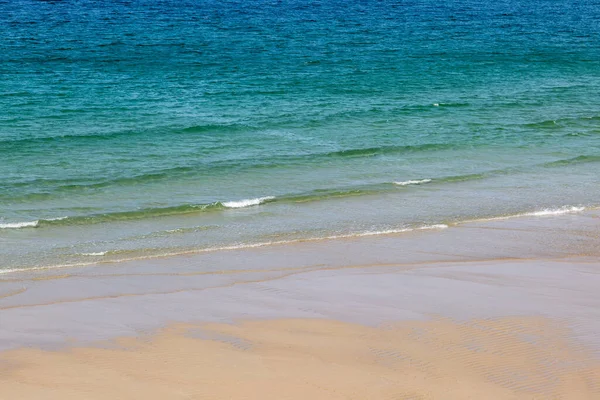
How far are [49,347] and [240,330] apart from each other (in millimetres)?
2560

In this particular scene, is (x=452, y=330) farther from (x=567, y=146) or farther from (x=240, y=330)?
(x=567, y=146)

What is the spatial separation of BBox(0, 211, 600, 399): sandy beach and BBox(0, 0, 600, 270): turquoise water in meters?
1.58

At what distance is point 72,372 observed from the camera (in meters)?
10.0

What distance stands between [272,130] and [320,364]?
569 inches

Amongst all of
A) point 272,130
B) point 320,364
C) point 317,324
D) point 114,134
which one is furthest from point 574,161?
point 320,364

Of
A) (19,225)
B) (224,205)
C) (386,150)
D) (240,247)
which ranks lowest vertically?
(386,150)

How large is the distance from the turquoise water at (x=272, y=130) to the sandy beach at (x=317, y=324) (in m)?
1.58

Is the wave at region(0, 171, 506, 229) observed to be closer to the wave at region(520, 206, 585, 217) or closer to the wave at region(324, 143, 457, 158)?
the wave at region(324, 143, 457, 158)

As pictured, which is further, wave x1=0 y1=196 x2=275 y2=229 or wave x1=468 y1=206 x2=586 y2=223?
wave x1=468 y1=206 x2=586 y2=223

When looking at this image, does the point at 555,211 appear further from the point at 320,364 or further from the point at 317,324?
the point at 320,364

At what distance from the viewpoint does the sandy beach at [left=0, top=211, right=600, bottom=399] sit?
32.1 feet

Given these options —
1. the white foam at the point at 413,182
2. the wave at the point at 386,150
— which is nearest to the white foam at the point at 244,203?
the white foam at the point at 413,182

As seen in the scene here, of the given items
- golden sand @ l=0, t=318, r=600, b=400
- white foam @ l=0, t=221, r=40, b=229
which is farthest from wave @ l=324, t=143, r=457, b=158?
golden sand @ l=0, t=318, r=600, b=400

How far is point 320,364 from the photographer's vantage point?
1021cm
